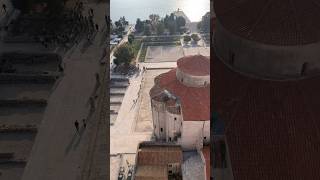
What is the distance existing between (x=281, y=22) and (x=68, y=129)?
10918mm

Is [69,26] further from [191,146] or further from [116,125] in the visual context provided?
[191,146]

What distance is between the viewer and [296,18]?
15.4 m

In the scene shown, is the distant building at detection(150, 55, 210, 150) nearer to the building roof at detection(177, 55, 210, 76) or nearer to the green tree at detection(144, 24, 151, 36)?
the building roof at detection(177, 55, 210, 76)

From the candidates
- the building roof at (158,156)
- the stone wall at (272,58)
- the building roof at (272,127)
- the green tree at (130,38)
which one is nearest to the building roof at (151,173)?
the building roof at (158,156)

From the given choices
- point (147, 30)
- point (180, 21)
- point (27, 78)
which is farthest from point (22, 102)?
point (180, 21)

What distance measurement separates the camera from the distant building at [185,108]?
25141mm

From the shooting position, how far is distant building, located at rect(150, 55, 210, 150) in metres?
25.1

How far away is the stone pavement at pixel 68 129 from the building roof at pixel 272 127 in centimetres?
617

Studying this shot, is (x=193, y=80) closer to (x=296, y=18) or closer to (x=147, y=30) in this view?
(x=296, y=18)

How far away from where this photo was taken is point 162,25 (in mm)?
49156

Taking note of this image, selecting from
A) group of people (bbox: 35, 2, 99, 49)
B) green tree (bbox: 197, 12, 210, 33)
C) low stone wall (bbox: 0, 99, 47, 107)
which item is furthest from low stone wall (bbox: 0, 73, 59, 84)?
green tree (bbox: 197, 12, 210, 33)

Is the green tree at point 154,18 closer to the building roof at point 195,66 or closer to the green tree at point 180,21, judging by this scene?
the green tree at point 180,21

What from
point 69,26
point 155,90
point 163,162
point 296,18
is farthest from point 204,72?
point 296,18

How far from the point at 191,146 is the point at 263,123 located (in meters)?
11.4
